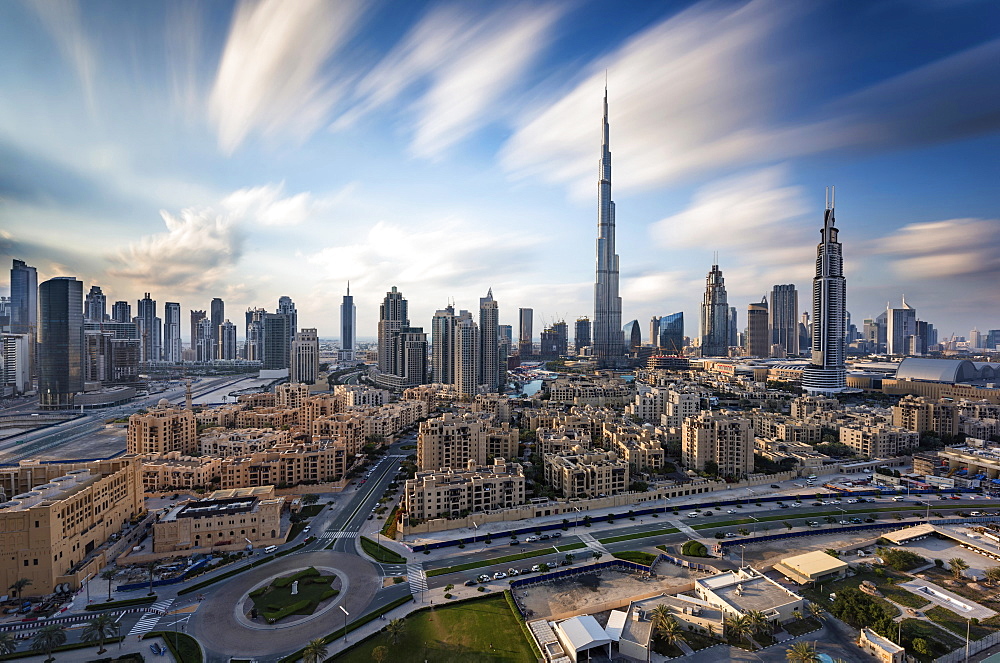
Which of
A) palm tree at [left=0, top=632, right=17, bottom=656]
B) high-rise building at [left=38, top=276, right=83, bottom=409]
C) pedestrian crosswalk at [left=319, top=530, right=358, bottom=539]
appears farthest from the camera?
high-rise building at [left=38, top=276, right=83, bottom=409]

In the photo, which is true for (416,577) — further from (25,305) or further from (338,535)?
(25,305)

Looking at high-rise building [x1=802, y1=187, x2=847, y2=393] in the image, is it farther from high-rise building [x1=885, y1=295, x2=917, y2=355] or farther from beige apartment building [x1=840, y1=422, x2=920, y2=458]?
high-rise building [x1=885, y1=295, x2=917, y2=355]

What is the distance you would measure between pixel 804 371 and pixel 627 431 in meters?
51.3

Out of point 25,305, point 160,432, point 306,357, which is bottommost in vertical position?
point 160,432

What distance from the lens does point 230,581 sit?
22203mm

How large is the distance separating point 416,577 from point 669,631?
36.8 feet

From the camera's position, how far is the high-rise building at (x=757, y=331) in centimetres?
13850

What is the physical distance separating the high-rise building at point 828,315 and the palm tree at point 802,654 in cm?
6866

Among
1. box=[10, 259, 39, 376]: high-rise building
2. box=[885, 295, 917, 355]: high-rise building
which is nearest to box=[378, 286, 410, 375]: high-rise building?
box=[10, 259, 39, 376]: high-rise building

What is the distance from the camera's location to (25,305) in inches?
3127

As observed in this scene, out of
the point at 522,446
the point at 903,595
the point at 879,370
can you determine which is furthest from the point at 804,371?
the point at 903,595

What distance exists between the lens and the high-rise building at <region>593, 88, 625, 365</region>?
455ft

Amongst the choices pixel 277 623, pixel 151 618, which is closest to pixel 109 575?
pixel 151 618

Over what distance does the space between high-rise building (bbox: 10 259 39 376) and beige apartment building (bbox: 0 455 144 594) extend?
67.1 m
